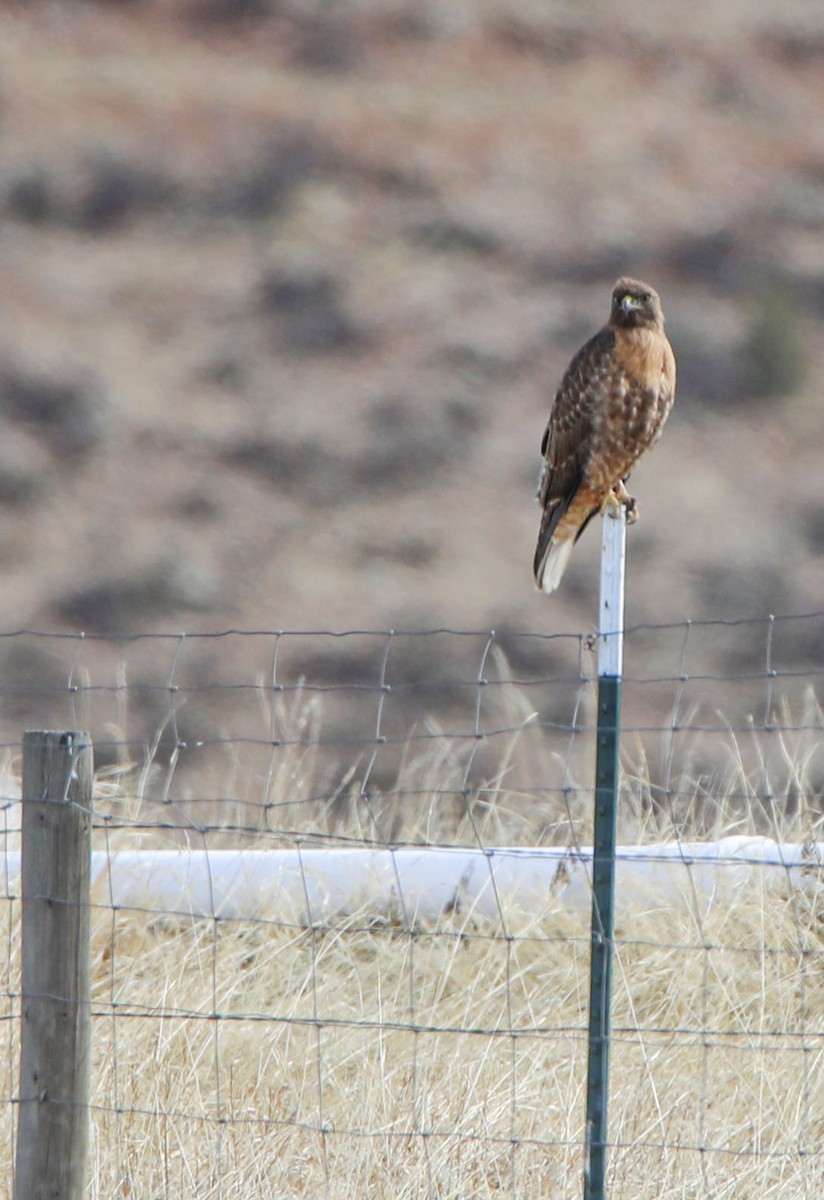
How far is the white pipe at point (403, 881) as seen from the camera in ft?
15.9

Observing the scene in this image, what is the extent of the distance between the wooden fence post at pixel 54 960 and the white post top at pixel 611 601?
96cm

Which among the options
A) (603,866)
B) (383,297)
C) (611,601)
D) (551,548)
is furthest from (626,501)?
→ (383,297)

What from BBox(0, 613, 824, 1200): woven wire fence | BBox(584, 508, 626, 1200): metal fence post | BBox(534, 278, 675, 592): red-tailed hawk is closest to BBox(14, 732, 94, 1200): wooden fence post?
BBox(0, 613, 824, 1200): woven wire fence

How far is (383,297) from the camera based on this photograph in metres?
25.0

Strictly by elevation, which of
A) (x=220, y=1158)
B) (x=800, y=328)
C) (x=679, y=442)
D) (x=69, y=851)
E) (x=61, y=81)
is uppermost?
(x=61, y=81)

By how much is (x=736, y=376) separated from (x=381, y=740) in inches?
826

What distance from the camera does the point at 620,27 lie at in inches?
1181

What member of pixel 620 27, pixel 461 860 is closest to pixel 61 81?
pixel 620 27

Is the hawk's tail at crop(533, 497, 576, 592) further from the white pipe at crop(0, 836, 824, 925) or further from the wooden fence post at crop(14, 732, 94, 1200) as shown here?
the wooden fence post at crop(14, 732, 94, 1200)

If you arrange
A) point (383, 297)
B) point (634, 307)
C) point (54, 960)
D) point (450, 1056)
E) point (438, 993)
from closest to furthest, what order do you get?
point (54, 960) < point (450, 1056) < point (438, 993) < point (634, 307) < point (383, 297)

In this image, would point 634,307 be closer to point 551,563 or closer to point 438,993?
point 551,563

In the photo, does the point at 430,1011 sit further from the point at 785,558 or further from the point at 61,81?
the point at 61,81

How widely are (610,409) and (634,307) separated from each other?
28 centimetres

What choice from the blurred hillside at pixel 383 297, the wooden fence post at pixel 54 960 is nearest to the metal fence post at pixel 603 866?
the wooden fence post at pixel 54 960
